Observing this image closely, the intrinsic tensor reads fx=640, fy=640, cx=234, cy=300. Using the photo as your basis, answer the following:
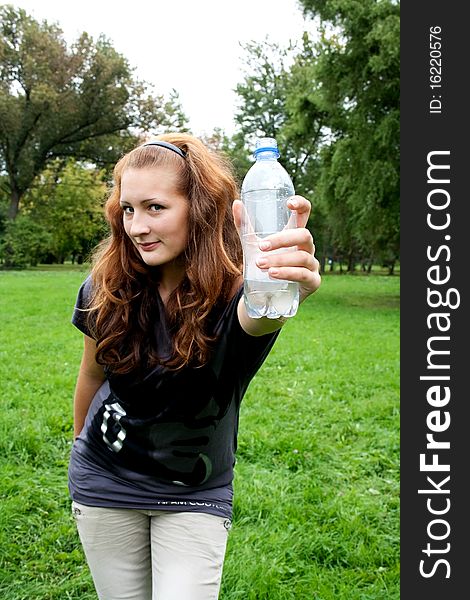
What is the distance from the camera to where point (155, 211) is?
182 cm

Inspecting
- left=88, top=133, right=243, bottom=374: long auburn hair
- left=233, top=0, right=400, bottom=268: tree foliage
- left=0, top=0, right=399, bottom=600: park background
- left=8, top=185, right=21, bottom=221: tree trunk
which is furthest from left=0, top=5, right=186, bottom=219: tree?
left=88, top=133, right=243, bottom=374: long auburn hair

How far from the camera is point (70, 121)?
3516 cm

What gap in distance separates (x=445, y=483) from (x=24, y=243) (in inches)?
1292

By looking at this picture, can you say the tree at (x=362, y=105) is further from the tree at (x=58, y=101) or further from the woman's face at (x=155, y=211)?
the tree at (x=58, y=101)

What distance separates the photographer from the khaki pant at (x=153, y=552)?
6.00 feet

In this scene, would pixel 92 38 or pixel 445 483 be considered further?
pixel 92 38

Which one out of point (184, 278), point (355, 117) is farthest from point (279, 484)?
point (355, 117)

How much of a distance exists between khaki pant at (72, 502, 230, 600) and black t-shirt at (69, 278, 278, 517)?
0.14 ft

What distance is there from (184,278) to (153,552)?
84 cm

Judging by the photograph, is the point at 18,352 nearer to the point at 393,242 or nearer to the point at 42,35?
the point at 393,242

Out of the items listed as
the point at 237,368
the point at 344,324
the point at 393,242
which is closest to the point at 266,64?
the point at 393,242

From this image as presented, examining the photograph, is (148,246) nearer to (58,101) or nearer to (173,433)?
(173,433)

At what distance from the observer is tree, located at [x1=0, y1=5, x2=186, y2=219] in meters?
34.0

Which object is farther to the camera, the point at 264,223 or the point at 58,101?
the point at 58,101
